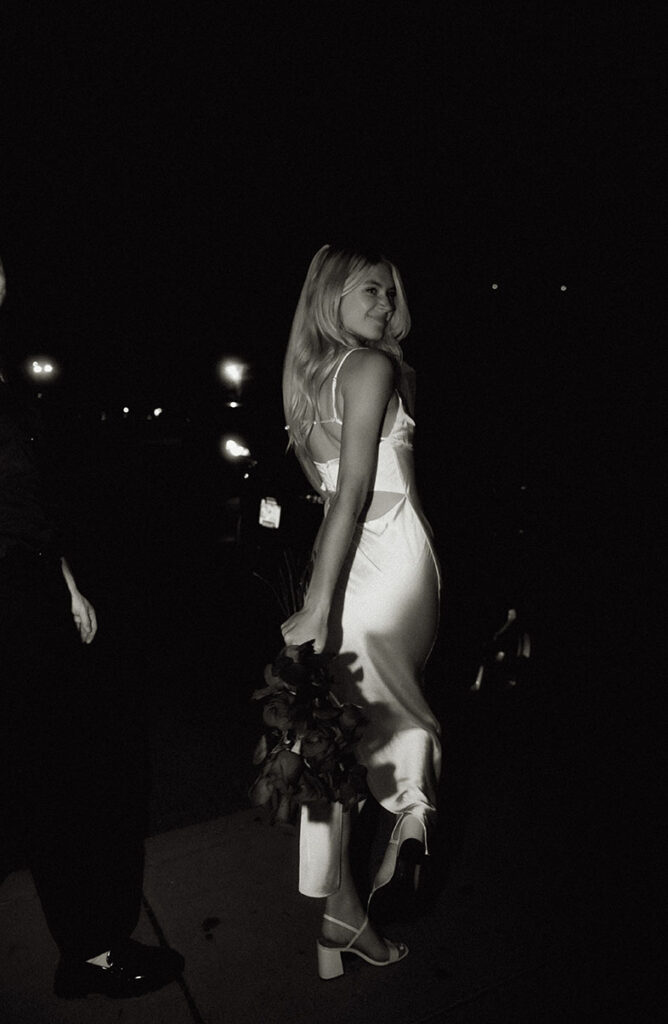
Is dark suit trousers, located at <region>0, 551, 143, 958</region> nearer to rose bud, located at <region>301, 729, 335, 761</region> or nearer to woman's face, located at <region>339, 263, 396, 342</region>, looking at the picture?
rose bud, located at <region>301, 729, 335, 761</region>

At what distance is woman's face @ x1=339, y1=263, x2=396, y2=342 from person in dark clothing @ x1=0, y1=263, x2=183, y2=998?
3.39 feet

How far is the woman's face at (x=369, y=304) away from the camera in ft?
6.63

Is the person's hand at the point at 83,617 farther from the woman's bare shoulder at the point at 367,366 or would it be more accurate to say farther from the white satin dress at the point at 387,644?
the woman's bare shoulder at the point at 367,366

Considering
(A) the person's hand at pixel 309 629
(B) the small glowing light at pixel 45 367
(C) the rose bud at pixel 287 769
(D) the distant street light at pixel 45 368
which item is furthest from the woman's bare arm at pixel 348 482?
(B) the small glowing light at pixel 45 367

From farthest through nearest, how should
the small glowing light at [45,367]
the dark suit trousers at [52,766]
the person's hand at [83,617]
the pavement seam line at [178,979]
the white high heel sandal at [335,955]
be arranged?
the small glowing light at [45,367] < the person's hand at [83,617] < the white high heel sandal at [335,955] < the pavement seam line at [178,979] < the dark suit trousers at [52,766]

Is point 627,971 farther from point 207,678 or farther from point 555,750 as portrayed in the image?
point 207,678

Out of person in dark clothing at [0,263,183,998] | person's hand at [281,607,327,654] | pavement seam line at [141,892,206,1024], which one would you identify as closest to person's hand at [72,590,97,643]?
person in dark clothing at [0,263,183,998]

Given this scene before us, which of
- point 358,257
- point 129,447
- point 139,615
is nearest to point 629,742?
point 358,257

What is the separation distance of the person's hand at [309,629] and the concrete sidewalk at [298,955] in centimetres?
112

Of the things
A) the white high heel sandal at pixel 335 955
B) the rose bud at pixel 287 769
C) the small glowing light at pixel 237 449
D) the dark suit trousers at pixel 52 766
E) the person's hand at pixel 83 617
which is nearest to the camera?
the rose bud at pixel 287 769

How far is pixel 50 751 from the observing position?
1891mm

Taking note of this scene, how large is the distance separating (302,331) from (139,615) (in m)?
4.72

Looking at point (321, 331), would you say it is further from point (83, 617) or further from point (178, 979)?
point (178, 979)

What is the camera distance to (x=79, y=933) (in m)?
1.97
